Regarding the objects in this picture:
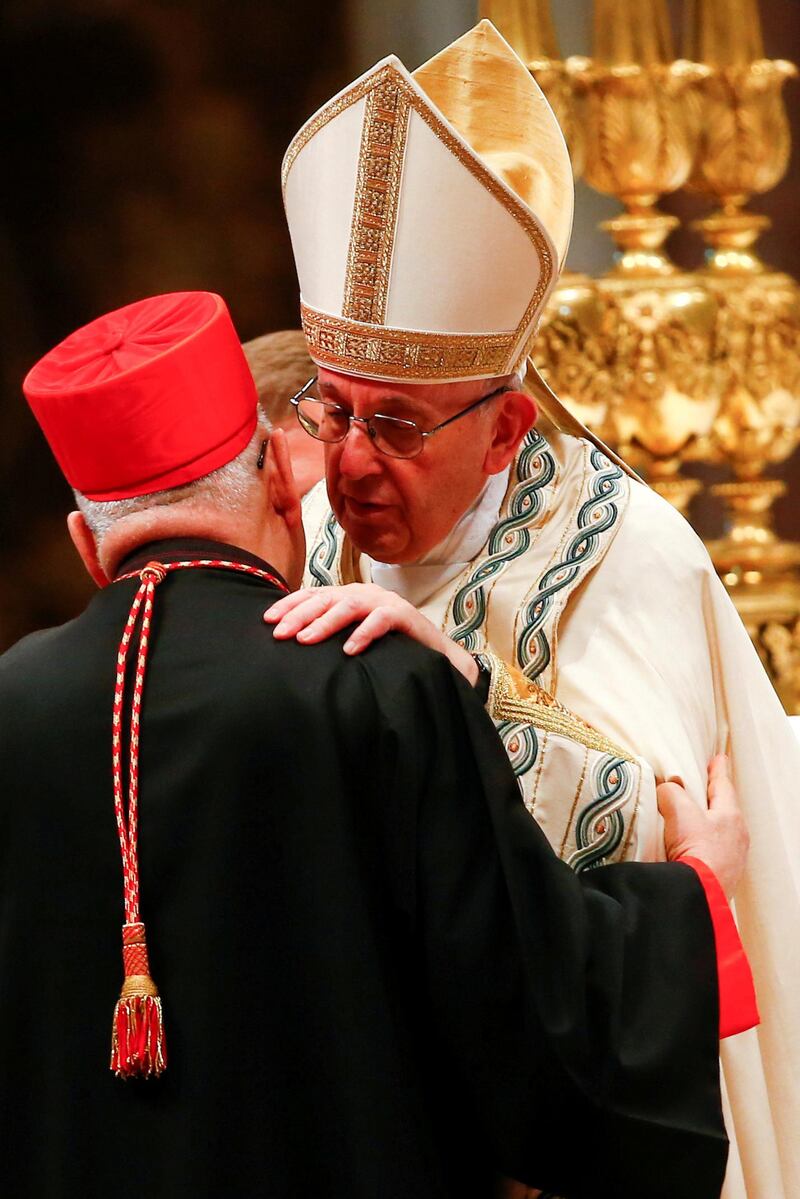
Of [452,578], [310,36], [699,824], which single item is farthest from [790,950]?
[310,36]

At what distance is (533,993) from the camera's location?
189 cm

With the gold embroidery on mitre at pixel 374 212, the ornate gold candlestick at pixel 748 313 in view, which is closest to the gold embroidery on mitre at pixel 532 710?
the gold embroidery on mitre at pixel 374 212

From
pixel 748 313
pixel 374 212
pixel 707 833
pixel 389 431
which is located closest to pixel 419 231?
pixel 374 212

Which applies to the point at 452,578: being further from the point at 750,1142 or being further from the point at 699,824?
the point at 750,1142

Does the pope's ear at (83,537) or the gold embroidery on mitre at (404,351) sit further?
the gold embroidery on mitre at (404,351)

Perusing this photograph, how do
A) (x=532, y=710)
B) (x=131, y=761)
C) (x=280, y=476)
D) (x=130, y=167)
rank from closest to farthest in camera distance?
(x=131, y=761) → (x=280, y=476) → (x=532, y=710) → (x=130, y=167)

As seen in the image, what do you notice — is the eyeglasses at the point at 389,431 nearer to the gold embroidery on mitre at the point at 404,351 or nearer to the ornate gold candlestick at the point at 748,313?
the gold embroidery on mitre at the point at 404,351

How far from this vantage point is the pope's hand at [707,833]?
2176mm

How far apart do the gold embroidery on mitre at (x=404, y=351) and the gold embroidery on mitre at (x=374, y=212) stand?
0.9 inches

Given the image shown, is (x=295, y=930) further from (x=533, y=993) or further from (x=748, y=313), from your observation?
(x=748, y=313)

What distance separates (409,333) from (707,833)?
0.70 m

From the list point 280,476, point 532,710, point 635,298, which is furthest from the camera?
point 635,298

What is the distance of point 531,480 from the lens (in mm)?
2506

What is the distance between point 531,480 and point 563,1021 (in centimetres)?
83
